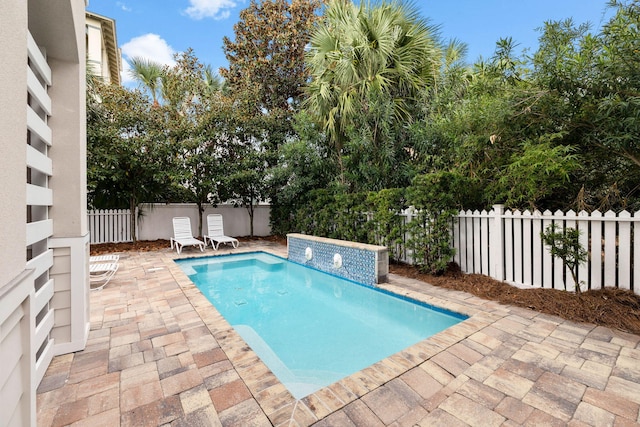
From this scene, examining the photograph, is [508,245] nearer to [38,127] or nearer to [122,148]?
[38,127]

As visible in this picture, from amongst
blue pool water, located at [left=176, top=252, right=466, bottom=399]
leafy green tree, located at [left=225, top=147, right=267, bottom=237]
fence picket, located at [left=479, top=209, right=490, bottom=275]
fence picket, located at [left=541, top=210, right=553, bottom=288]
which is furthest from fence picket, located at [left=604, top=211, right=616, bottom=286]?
leafy green tree, located at [left=225, top=147, right=267, bottom=237]

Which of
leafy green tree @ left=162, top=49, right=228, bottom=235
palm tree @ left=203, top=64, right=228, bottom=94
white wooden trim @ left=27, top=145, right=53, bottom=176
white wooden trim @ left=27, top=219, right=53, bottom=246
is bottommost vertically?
white wooden trim @ left=27, top=219, right=53, bottom=246

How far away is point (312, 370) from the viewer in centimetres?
313

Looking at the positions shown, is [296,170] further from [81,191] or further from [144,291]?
[81,191]

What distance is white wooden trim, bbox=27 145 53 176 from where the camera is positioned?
211 cm

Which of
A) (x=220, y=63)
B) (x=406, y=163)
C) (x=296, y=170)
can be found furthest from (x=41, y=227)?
(x=220, y=63)

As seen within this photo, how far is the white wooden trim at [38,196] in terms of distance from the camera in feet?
7.02

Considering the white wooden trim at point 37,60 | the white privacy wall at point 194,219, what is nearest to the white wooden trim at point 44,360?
the white wooden trim at point 37,60

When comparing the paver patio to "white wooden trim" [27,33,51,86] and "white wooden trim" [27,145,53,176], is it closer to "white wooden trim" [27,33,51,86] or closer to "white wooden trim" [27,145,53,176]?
"white wooden trim" [27,145,53,176]

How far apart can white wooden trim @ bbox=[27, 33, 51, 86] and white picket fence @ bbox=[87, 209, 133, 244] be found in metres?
8.59

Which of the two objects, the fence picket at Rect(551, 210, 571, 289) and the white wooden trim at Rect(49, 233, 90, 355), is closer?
the white wooden trim at Rect(49, 233, 90, 355)

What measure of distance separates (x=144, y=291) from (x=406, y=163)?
587cm

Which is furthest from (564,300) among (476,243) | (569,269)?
(476,243)

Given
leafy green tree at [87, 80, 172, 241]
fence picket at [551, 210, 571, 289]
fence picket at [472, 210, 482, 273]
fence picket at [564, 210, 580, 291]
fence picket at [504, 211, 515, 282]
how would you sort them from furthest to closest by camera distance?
leafy green tree at [87, 80, 172, 241] < fence picket at [472, 210, 482, 273] < fence picket at [504, 211, 515, 282] < fence picket at [551, 210, 571, 289] < fence picket at [564, 210, 580, 291]
